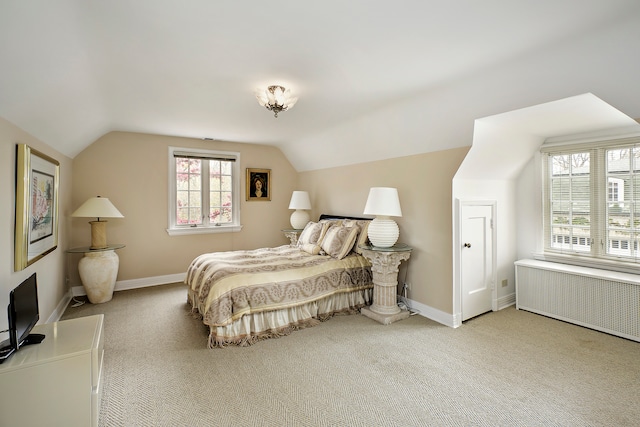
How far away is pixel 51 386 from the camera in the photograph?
5.52 ft

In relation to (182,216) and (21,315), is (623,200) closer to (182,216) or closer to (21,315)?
(21,315)

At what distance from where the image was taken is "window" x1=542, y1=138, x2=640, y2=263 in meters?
3.25

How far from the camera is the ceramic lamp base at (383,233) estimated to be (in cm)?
363

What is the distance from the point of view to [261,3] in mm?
1695

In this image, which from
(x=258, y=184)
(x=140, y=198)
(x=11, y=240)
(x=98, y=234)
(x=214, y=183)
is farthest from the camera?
(x=258, y=184)

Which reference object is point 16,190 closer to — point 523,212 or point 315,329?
point 315,329

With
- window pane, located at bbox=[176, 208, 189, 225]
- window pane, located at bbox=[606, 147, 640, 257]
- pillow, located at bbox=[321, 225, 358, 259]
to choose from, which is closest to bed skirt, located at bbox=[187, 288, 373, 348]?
pillow, located at bbox=[321, 225, 358, 259]

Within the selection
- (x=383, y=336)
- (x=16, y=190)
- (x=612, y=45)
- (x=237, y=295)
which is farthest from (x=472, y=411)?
(x=16, y=190)

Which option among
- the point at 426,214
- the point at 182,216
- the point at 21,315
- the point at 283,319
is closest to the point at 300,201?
the point at 182,216

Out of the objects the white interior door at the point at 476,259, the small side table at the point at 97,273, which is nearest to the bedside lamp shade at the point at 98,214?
the small side table at the point at 97,273

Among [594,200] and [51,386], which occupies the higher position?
[594,200]

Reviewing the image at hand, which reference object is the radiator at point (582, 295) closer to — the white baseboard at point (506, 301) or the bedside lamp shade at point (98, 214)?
the white baseboard at point (506, 301)

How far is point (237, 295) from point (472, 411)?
2.09 meters

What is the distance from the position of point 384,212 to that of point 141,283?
153 inches
